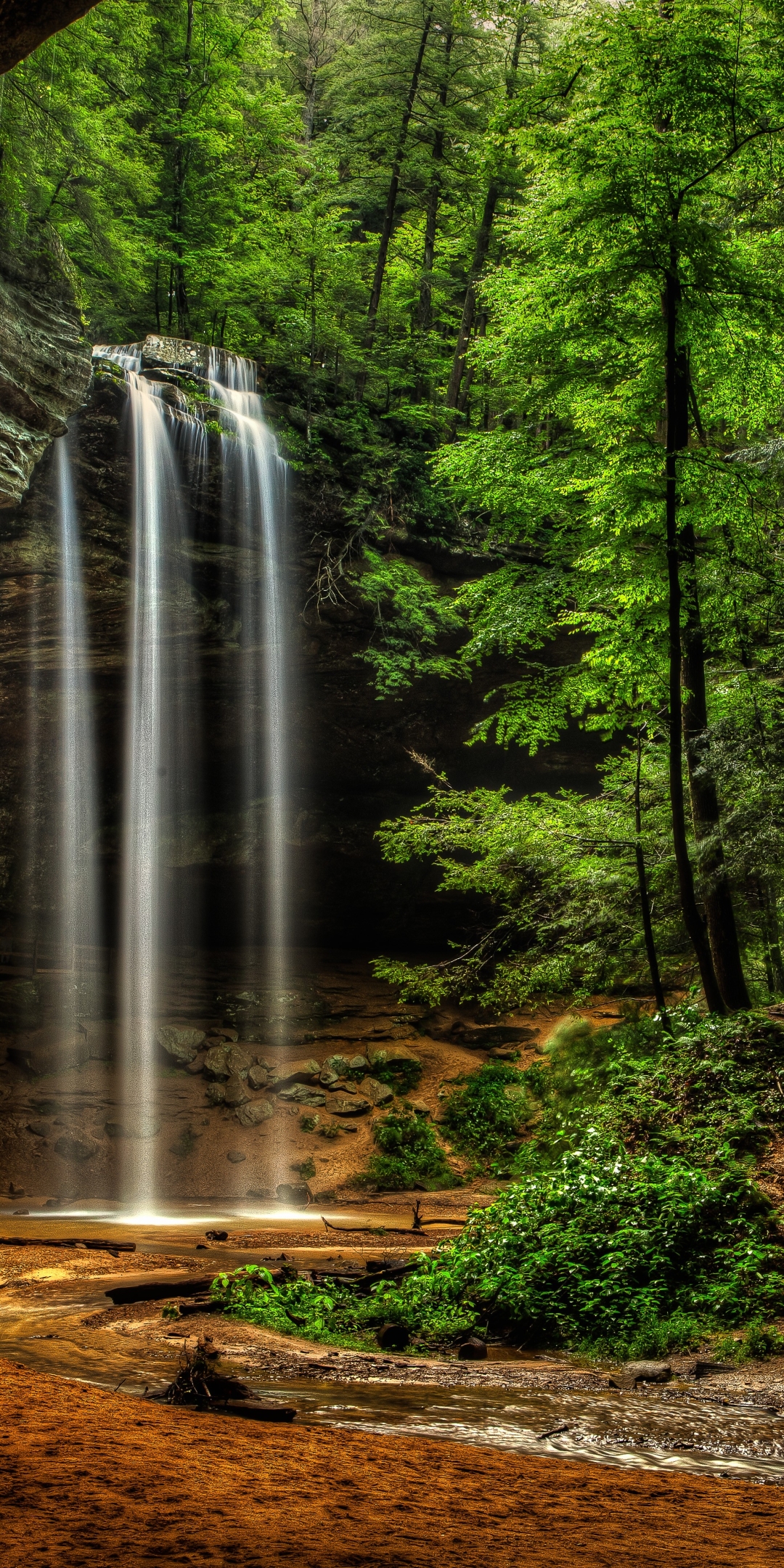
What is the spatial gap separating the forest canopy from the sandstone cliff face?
0.69 metres

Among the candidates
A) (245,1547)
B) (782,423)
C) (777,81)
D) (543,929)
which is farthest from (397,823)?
(245,1547)

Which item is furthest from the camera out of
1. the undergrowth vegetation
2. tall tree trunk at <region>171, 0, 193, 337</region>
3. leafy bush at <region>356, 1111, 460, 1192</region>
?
tall tree trunk at <region>171, 0, 193, 337</region>

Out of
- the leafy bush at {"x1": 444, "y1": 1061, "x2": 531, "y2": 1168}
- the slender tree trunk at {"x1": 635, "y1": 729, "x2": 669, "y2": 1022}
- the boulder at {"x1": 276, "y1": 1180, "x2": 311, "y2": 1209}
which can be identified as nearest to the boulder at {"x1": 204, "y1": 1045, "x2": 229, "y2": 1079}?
the boulder at {"x1": 276, "y1": 1180, "x2": 311, "y2": 1209}

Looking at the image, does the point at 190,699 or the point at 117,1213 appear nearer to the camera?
the point at 117,1213

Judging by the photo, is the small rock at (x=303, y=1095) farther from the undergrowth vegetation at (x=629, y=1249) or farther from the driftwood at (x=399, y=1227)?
the undergrowth vegetation at (x=629, y=1249)

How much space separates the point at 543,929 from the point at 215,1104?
9.31m

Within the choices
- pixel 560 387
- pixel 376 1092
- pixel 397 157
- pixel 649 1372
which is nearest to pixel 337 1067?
pixel 376 1092

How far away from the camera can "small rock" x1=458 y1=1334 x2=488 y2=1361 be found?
15.4ft

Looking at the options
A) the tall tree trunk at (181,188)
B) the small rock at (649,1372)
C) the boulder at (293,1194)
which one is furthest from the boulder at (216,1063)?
the tall tree trunk at (181,188)

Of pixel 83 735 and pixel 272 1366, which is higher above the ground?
pixel 83 735

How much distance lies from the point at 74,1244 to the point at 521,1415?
6888 mm

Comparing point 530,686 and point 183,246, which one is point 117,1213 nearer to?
point 530,686

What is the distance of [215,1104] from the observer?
1627cm

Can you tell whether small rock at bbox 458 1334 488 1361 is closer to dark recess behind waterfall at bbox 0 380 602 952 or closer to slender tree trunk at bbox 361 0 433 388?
dark recess behind waterfall at bbox 0 380 602 952
